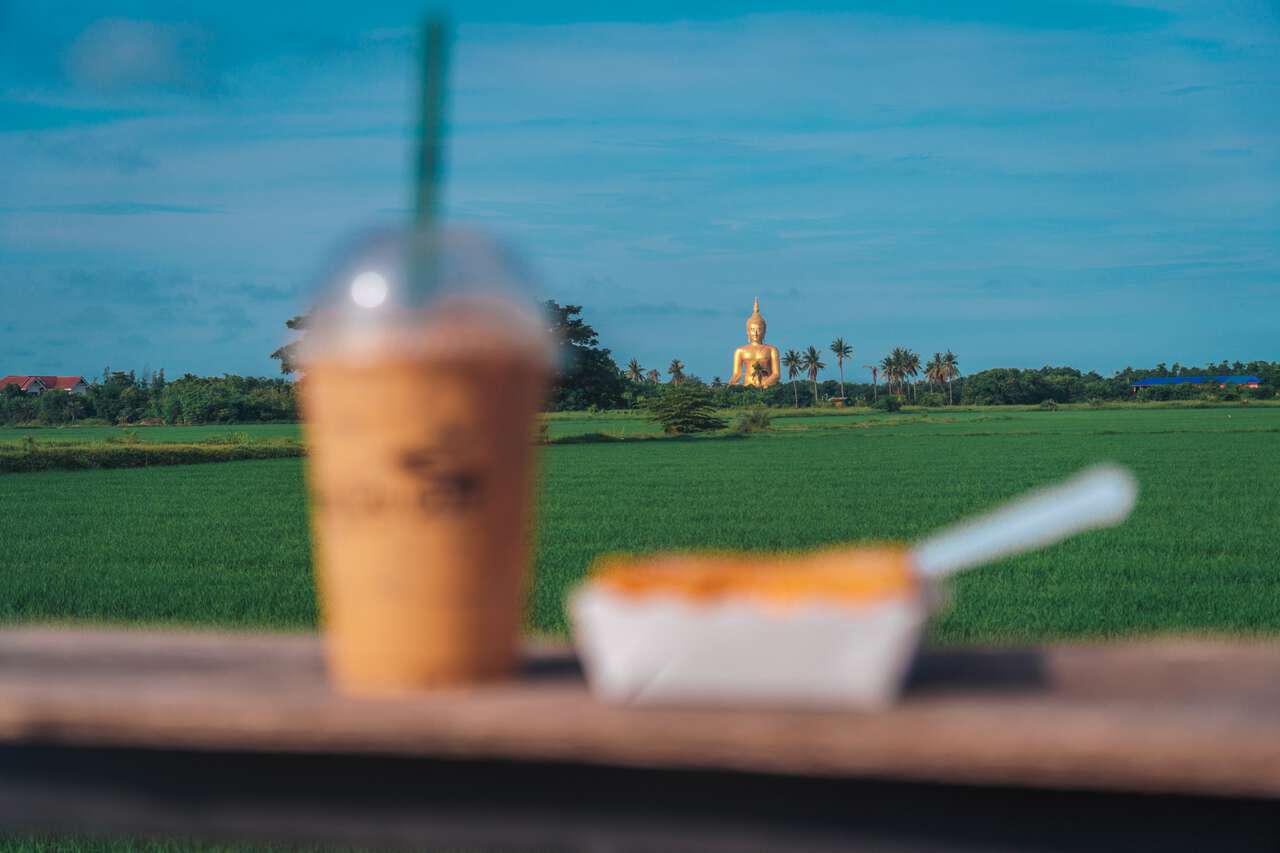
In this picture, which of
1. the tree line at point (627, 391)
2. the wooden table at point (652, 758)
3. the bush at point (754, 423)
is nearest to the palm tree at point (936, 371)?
the tree line at point (627, 391)

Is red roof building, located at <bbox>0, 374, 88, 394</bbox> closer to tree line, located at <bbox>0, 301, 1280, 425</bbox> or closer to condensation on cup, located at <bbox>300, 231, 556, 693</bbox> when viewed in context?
tree line, located at <bbox>0, 301, 1280, 425</bbox>

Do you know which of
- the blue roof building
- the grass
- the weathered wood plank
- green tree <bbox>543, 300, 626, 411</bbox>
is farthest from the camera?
the blue roof building

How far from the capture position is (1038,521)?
1.05m

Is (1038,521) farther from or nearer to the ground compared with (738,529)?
farther from the ground

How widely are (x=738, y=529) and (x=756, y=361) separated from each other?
87.1m

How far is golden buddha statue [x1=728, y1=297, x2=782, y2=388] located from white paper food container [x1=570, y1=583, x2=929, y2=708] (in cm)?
10077

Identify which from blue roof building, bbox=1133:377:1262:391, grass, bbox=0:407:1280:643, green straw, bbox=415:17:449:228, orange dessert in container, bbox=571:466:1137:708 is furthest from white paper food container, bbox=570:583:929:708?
blue roof building, bbox=1133:377:1262:391

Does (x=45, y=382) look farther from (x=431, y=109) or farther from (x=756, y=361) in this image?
(x=431, y=109)

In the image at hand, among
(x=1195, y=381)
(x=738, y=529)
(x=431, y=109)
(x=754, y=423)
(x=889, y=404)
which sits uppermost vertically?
(x=1195, y=381)

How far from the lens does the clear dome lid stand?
1.03m

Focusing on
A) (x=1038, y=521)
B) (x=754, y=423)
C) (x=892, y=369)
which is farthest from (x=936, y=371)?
(x=1038, y=521)

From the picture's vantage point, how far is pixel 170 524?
16.4m

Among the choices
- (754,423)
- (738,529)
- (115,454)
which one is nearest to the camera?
(738,529)

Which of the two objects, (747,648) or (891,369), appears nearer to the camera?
(747,648)
